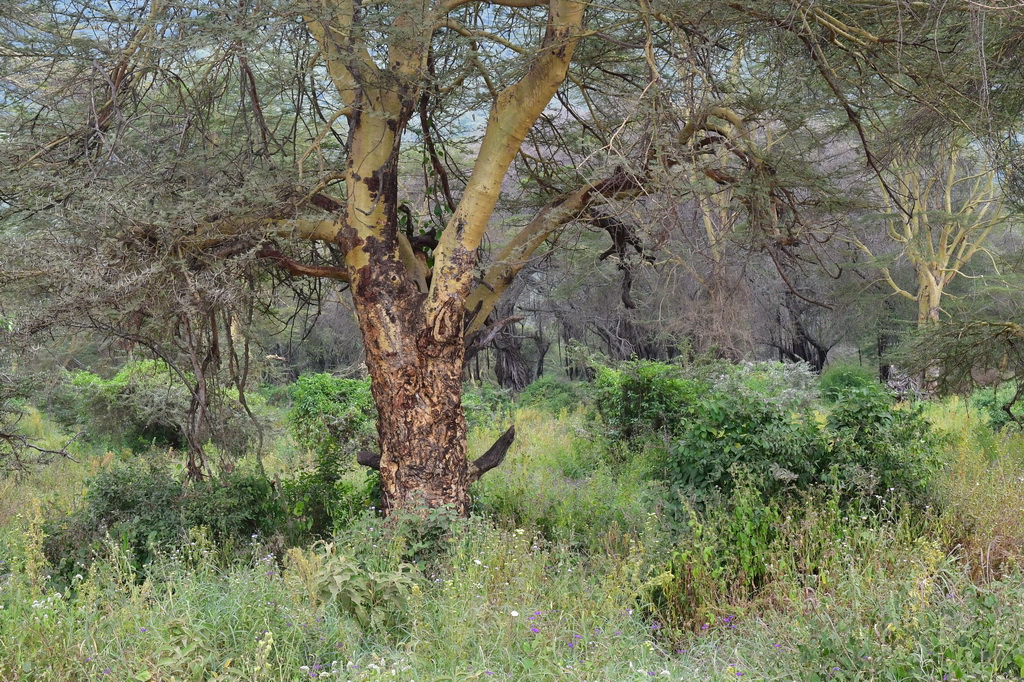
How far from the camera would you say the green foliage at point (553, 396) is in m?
19.5

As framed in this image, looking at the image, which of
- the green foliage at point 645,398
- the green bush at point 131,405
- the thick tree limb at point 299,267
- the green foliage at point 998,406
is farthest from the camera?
the green bush at point 131,405

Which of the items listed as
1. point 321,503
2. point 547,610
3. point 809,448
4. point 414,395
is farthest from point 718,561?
point 321,503

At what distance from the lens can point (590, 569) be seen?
5746 millimetres

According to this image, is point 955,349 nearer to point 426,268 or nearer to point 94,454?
point 426,268

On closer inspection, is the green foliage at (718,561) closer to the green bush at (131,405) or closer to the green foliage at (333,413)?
the green foliage at (333,413)

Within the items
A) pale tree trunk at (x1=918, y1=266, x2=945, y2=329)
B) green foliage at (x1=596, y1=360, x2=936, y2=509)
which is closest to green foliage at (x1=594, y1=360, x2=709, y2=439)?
green foliage at (x1=596, y1=360, x2=936, y2=509)

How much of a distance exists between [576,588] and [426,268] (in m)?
3.14

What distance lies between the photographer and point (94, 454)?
1326cm

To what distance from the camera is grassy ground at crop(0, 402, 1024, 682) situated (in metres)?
3.55

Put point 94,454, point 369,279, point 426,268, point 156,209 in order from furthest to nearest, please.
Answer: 1. point 94,454
2. point 426,268
3. point 369,279
4. point 156,209

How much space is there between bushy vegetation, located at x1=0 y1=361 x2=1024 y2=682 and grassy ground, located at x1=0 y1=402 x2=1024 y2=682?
0.06 feet

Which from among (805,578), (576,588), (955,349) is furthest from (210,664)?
(955,349)

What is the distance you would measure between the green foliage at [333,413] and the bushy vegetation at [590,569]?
2.57 m

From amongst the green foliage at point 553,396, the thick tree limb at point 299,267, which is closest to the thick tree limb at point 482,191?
the thick tree limb at point 299,267
